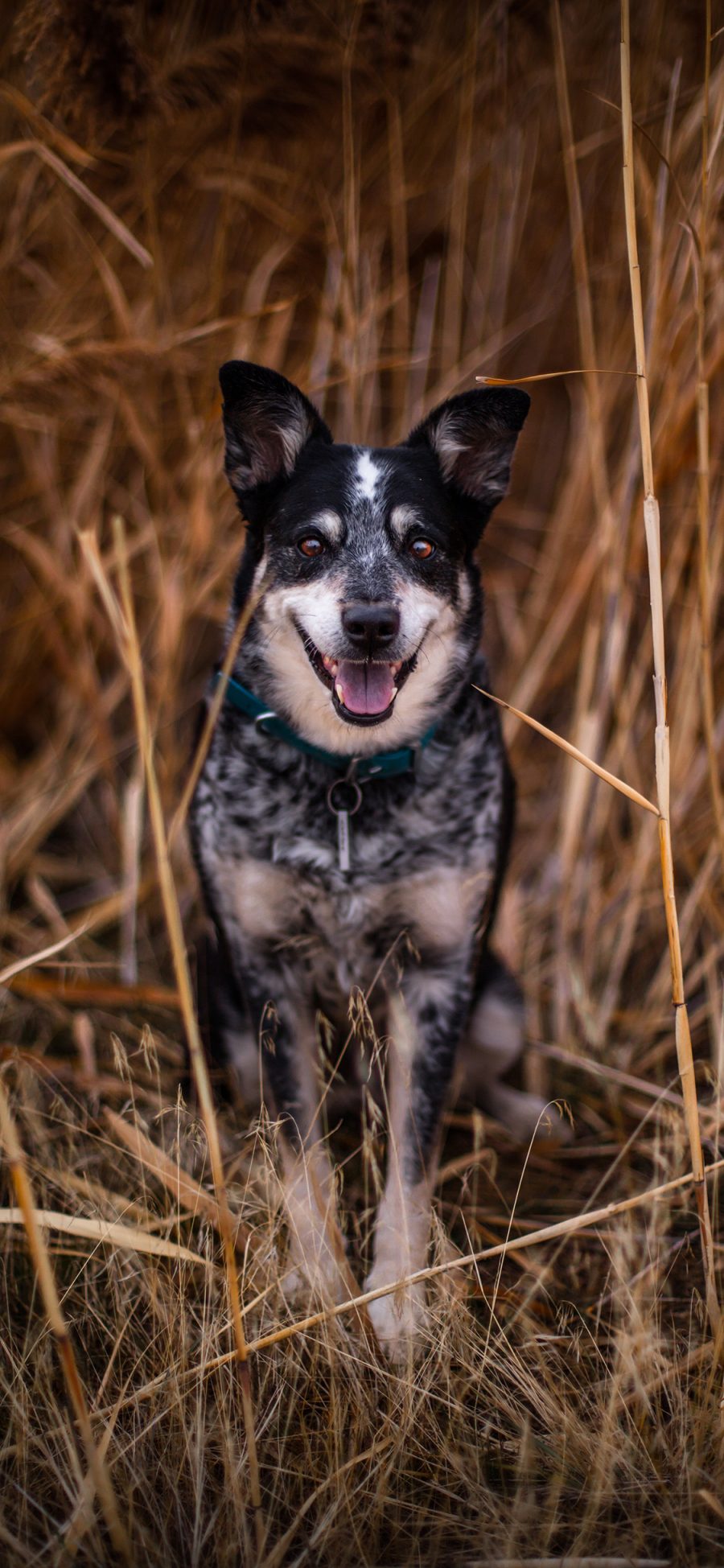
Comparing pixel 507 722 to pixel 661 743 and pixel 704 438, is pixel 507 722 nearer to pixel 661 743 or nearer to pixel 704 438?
pixel 704 438

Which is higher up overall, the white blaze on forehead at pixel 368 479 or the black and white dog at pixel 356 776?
the white blaze on forehead at pixel 368 479

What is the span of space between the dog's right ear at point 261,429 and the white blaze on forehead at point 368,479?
16cm

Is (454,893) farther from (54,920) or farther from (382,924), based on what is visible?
(54,920)

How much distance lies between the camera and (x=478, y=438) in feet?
7.50

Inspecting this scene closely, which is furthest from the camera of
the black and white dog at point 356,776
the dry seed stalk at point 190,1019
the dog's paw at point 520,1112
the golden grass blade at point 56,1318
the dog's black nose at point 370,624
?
the dog's paw at point 520,1112

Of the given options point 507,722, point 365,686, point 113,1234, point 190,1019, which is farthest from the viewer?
point 507,722

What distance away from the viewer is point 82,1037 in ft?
9.71

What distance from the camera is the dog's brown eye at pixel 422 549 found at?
2264 mm

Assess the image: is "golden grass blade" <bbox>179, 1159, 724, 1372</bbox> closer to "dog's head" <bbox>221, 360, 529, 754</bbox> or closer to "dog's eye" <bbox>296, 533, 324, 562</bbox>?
"dog's head" <bbox>221, 360, 529, 754</bbox>

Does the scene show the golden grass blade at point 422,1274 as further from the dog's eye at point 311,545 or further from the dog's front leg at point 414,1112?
the dog's eye at point 311,545

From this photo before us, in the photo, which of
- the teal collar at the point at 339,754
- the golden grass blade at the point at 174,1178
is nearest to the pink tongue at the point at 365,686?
the teal collar at the point at 339,754

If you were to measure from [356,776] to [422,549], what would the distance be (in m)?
0.53

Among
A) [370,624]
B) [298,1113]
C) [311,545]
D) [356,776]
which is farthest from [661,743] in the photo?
[298,1113]

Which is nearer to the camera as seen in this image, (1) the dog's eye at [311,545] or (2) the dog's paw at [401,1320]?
(2) the dog's paw at [401,1320]
